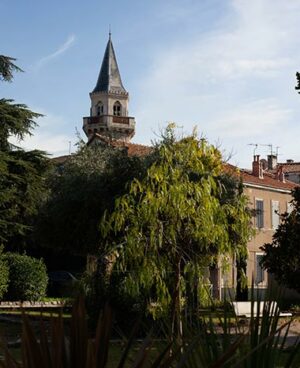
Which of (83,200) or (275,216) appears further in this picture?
(275,216)

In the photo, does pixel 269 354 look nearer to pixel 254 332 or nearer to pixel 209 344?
pixel 254 332

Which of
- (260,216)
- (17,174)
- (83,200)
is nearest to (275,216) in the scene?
(260,216)

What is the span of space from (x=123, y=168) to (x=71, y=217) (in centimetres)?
295

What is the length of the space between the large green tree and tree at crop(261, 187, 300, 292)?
11.3 m

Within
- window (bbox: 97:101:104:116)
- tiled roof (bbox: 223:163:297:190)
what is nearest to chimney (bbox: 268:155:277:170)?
tiled roof (bbox: 223:163:297:190)

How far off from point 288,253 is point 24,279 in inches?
489

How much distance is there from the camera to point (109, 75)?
8750 centimetres

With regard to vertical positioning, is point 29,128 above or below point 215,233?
above

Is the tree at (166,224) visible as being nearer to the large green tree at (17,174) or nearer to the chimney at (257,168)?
the large green tree at (17,174)

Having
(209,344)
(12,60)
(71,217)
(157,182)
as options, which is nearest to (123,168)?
(71,217)

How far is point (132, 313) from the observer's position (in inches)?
640

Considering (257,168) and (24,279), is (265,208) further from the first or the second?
(24,279)

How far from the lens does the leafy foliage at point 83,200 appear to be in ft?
73.8

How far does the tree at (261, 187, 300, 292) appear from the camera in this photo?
1848cm
